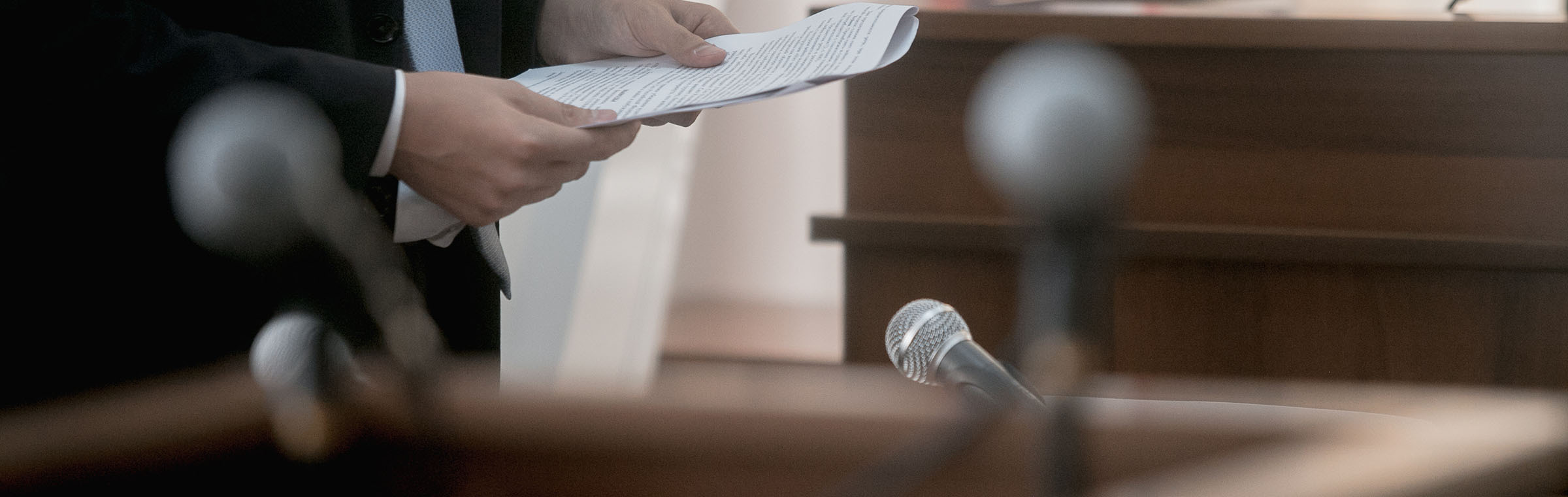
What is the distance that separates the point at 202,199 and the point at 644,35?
0.61 metres

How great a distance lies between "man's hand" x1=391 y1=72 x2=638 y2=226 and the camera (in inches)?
22.2

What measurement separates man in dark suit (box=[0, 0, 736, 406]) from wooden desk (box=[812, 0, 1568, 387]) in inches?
19.6

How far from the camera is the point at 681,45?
74 cm

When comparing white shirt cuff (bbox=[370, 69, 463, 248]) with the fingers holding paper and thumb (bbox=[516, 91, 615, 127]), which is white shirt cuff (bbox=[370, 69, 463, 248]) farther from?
the fingers holding paper

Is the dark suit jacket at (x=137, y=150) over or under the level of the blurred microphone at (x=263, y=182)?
under

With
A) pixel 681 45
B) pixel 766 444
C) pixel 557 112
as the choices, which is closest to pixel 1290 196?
pixel 681 45

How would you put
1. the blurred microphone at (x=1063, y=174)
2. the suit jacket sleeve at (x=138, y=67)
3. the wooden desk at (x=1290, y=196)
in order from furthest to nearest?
1. the wooden desk at (x=1290, y=196)
2. the suit jacket sleeve at (x=138, y=67)
3. the blurred microphone at (x=1063, y=174)

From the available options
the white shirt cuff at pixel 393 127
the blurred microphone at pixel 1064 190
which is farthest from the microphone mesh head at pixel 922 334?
the white shirt cuff at pixel 393 127

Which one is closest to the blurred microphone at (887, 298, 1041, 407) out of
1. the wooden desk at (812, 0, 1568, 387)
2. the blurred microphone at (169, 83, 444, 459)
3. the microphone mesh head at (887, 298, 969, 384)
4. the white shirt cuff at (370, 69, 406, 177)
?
the microphone mesh head at (887, 298, 969, 384)

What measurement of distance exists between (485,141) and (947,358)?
316mm

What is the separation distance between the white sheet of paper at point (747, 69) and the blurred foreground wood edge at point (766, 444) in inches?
10.1

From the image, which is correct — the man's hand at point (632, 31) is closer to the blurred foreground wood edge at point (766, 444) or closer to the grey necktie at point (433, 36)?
the grey necktie at point (433, 36)

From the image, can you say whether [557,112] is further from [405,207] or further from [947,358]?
[947,358]

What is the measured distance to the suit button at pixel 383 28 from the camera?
675 mm
